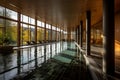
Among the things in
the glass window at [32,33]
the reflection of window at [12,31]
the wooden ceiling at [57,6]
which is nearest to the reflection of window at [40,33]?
the glass window at [32,33]

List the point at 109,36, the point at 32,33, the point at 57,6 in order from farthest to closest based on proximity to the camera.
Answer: the point at 32,33
the point at 57,6
the point at 109,36

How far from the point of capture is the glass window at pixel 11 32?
710 inches

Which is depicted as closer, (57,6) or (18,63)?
(18,63)

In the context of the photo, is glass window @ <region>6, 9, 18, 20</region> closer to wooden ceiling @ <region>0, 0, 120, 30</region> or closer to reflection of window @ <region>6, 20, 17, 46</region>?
reflection of window @ <region>6, 20, 17, 46</region>

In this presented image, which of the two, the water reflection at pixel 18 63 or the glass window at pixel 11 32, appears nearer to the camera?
the water reflection at pixel 18 63

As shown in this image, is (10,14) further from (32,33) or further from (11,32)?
(32,33)

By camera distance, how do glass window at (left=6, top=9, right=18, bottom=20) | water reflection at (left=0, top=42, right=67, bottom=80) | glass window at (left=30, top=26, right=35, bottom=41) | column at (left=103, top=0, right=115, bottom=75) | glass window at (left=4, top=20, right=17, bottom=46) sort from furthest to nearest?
glass window at (left=30, top=26, right=35, bottom=41) < glass window at (left=4, top=20, right=17, bottom=46) < glass window at (left=6, top=9, right=18, bottom=20) < water reflection at (left=0, top=42, right=67, bottom=80) < column at (left=103, top=0, right=115, bottom=75)

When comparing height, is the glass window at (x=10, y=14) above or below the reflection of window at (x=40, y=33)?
above

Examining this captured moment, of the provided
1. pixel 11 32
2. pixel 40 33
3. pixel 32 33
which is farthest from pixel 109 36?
pixel 40 33

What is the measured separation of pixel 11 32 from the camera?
61.7ft

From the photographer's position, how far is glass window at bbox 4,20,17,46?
1802 cm

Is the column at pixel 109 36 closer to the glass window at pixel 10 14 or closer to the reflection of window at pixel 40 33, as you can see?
the glass window at pixel 10 14

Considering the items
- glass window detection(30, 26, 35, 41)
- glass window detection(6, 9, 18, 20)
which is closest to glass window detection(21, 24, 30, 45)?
glass window detection(30, 26, 35, 41)

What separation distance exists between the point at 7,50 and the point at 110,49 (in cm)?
1138
